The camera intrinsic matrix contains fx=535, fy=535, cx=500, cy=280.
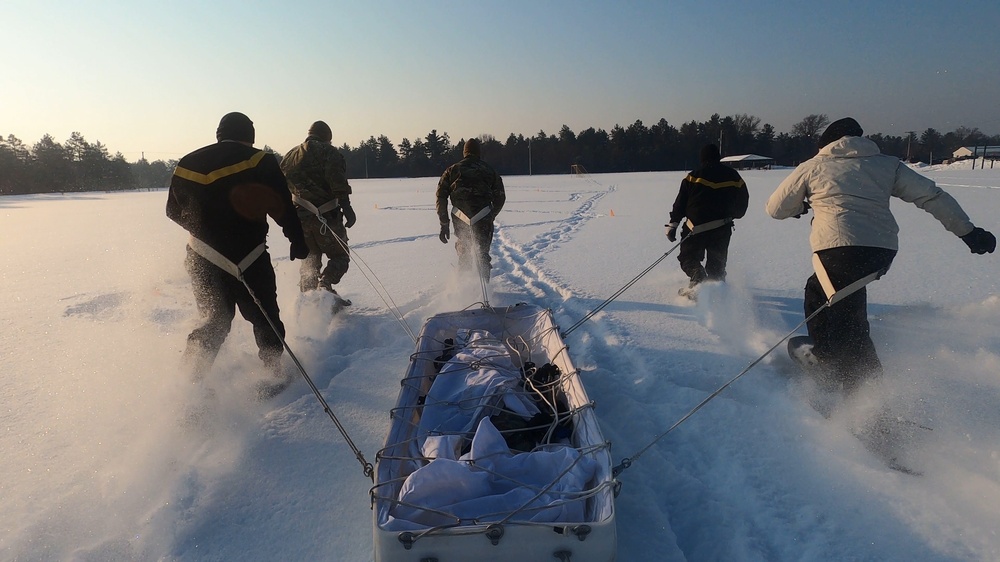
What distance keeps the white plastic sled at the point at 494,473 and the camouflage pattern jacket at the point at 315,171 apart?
3126 mm

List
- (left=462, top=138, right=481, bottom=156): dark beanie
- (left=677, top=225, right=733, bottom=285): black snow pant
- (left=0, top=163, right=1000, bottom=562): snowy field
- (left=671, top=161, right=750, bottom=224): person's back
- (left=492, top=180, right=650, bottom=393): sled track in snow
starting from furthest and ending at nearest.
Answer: (left=462, top=138, right=481, bottom=156): dark beanie
(left=677, top=225, right=733, bottom=285): black snow pant
(left=671, top=161, right=750, bottom=224): person's back
(left=492, top=180, right=650, bottom=393): sled track in snow
(left=0, top=163, right=1000, bottom=562): snowy field

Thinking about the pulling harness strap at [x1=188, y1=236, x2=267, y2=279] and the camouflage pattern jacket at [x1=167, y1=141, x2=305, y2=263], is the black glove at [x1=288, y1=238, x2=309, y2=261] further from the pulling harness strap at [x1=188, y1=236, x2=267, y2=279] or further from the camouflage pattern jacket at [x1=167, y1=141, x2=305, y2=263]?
the pulling harness strap at [x1=188, y1=236, x2=267, y2=279]

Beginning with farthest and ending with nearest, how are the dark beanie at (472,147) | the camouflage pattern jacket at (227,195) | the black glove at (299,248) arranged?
the dark beanie at (472,147) → the black glove at (299,248) → the camouflage pattern jacket at (227,195)

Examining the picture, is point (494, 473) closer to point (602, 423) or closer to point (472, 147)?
point (602, 423)

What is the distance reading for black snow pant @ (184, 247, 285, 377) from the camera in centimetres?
332

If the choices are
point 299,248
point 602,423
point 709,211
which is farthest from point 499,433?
point 709,211

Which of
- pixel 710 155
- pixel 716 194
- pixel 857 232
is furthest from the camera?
pixel 710 155

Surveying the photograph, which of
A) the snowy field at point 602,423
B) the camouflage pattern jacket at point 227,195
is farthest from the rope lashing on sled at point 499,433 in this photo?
the camouflage pattern jacket at point 227,195

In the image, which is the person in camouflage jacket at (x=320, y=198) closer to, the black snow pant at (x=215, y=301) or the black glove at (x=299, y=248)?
the black glove at (x=299, y=248)

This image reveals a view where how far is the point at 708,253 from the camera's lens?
18.1 feet

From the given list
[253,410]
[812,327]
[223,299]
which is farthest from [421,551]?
[812,327]

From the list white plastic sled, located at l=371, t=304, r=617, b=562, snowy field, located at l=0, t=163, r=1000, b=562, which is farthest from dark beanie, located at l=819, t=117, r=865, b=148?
white plastic sled, located at l=371, t=304, r=617, b=562

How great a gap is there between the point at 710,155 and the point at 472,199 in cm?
254

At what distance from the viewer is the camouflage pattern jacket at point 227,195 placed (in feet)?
10.5
